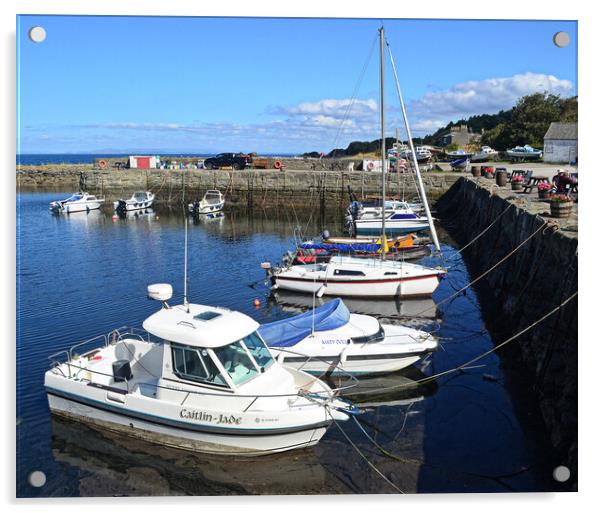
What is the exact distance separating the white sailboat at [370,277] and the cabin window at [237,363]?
11608 millimetres

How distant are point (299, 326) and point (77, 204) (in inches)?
1604

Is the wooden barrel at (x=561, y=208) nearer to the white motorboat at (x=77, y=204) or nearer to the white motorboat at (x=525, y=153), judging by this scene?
the white motorboat at (x=525, y=153)

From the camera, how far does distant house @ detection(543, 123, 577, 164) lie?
3378cm

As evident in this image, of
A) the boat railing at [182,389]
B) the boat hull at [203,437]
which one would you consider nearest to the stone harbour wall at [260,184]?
the boat railing at [182,389]

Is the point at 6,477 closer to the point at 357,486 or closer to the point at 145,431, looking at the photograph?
the point at 145,431

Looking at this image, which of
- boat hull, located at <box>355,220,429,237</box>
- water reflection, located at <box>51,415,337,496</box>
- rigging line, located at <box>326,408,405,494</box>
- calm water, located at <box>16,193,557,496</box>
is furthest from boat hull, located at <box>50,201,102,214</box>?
rigging line, located at <box>326,408,405,494</box>

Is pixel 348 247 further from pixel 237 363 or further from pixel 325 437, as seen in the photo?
pixel 237 363

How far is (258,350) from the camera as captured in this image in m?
11.6

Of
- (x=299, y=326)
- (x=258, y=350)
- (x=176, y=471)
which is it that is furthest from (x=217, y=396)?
(x=299, y=326)

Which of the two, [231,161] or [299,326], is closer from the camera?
[299,326]

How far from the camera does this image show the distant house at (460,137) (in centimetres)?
7888
